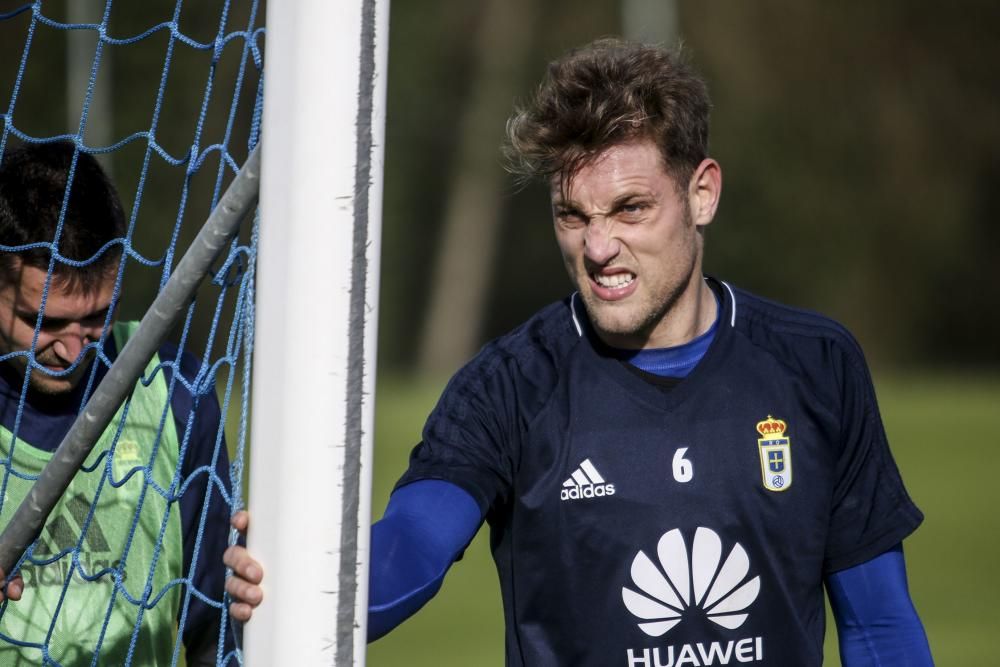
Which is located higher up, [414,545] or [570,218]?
[570,218]

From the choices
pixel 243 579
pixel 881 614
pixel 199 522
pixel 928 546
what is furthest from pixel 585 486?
pixel 928 546

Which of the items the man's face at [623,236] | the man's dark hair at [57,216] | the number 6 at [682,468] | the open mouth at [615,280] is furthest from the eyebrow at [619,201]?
the man's dark hair at [57,216]

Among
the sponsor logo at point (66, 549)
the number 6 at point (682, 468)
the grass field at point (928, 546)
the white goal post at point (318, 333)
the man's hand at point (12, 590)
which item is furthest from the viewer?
the grass field at point (928, 546)

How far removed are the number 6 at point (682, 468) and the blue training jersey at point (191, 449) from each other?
89cm

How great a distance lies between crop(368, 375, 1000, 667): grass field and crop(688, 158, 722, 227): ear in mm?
4197

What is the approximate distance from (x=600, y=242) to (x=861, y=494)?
27.4 inches

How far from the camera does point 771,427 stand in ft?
8.92

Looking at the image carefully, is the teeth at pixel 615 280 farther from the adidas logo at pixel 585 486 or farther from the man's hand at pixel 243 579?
the man's hand at pixel 243 579

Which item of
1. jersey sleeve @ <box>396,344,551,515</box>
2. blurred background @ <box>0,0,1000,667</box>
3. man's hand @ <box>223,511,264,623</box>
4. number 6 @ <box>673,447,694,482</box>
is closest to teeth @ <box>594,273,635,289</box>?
jersey sleeve @ <box>396,344,551,515</box>

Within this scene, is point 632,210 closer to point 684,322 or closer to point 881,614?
point 684,322

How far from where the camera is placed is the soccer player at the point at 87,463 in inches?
112

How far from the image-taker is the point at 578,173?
2.67 m

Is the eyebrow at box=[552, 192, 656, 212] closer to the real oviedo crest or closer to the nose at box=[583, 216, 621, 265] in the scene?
the nose at box=[583, 216, 621, 265]

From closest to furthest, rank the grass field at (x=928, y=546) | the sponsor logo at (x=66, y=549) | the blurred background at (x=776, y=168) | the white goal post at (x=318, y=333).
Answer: the white goal post at (x=318, y=333) < the sponsor logo at (x=66, y=549) < the grass field at (x=928, y=546) < the blurred background at (x=776, y=168)
